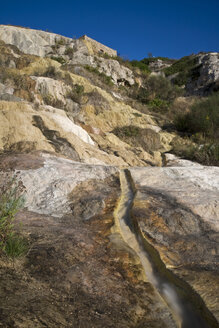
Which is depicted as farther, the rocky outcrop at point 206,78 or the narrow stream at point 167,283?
the rocky outcrop at point 206,78

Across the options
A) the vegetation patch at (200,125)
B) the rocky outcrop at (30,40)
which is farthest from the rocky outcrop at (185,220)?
the rocky outcrop at (30,40)

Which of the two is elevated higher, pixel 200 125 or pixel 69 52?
pixel 69 52

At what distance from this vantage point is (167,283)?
2.33 metres

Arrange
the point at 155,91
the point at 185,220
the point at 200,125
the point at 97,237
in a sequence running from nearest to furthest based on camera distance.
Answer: the point at 97,237, the point at 185,220, the point at 200,125, the point at 155,91

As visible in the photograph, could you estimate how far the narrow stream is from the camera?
6.24 ft

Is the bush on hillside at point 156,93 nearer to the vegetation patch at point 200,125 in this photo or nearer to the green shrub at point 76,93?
the vegetation patch at point 200,125

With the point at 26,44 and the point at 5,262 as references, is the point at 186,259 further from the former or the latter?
the point at 26,44

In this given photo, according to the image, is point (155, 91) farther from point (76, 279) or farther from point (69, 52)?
point (76, 279)

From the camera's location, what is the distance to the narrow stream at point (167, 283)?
190cm

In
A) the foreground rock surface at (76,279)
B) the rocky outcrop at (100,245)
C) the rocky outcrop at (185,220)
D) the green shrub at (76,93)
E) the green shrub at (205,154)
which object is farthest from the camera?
the green shrub at (76,93)

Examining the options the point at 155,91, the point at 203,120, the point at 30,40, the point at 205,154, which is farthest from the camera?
the point at 30,40

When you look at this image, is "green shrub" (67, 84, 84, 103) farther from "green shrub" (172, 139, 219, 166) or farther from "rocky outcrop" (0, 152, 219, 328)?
"rocky outcrop" (0, 152, 219, 328)

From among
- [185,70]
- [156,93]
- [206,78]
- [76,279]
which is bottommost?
[76,279]

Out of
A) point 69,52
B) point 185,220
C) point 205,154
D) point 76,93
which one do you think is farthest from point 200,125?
point 69,52
